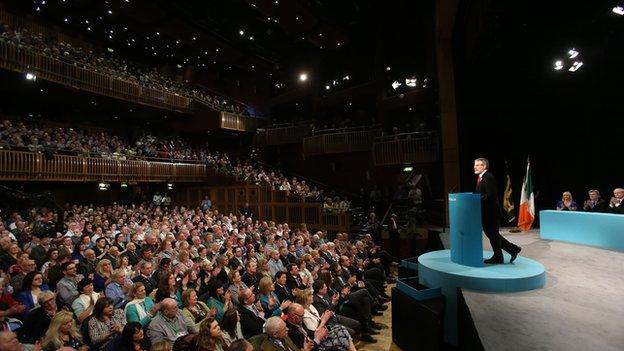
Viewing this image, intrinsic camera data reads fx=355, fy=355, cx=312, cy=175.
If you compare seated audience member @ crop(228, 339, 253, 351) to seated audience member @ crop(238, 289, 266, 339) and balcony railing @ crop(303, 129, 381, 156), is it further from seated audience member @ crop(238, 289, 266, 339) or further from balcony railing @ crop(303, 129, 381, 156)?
balcony railing @ crop(303, 129, 381, 156)

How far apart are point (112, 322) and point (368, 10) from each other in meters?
14.4

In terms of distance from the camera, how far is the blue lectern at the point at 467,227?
4113 millimetres

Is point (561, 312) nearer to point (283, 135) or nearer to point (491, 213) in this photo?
point (491, 213)

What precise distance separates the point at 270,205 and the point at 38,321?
1052 cm

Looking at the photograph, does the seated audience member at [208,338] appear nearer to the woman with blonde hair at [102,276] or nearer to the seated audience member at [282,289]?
the seated audience member at [282,289]

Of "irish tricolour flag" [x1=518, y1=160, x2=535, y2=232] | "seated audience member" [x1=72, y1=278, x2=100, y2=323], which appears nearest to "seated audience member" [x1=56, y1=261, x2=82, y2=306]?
"seated audience member" [x1=72, y1=278, x2=100, y2=323]

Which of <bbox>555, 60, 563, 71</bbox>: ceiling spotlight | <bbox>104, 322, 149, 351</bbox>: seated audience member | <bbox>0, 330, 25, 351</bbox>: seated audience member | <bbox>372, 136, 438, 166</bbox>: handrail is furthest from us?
<bbox>372, 136, 438, 166</bbox>: handrail

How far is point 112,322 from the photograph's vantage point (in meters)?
3.40

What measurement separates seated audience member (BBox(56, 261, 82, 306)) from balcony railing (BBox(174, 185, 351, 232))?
857 cm

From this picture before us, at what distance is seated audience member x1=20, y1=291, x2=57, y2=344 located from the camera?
3266mm

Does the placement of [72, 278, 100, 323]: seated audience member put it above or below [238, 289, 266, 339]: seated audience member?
above

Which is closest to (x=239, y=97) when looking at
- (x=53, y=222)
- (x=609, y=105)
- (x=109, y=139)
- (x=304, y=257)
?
(x=109, y=139)

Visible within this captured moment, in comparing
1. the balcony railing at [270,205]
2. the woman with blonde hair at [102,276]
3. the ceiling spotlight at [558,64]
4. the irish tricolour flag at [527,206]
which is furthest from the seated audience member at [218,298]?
the balcony railing at [270,205]

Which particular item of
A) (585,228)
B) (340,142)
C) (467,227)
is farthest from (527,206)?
(340,142)
